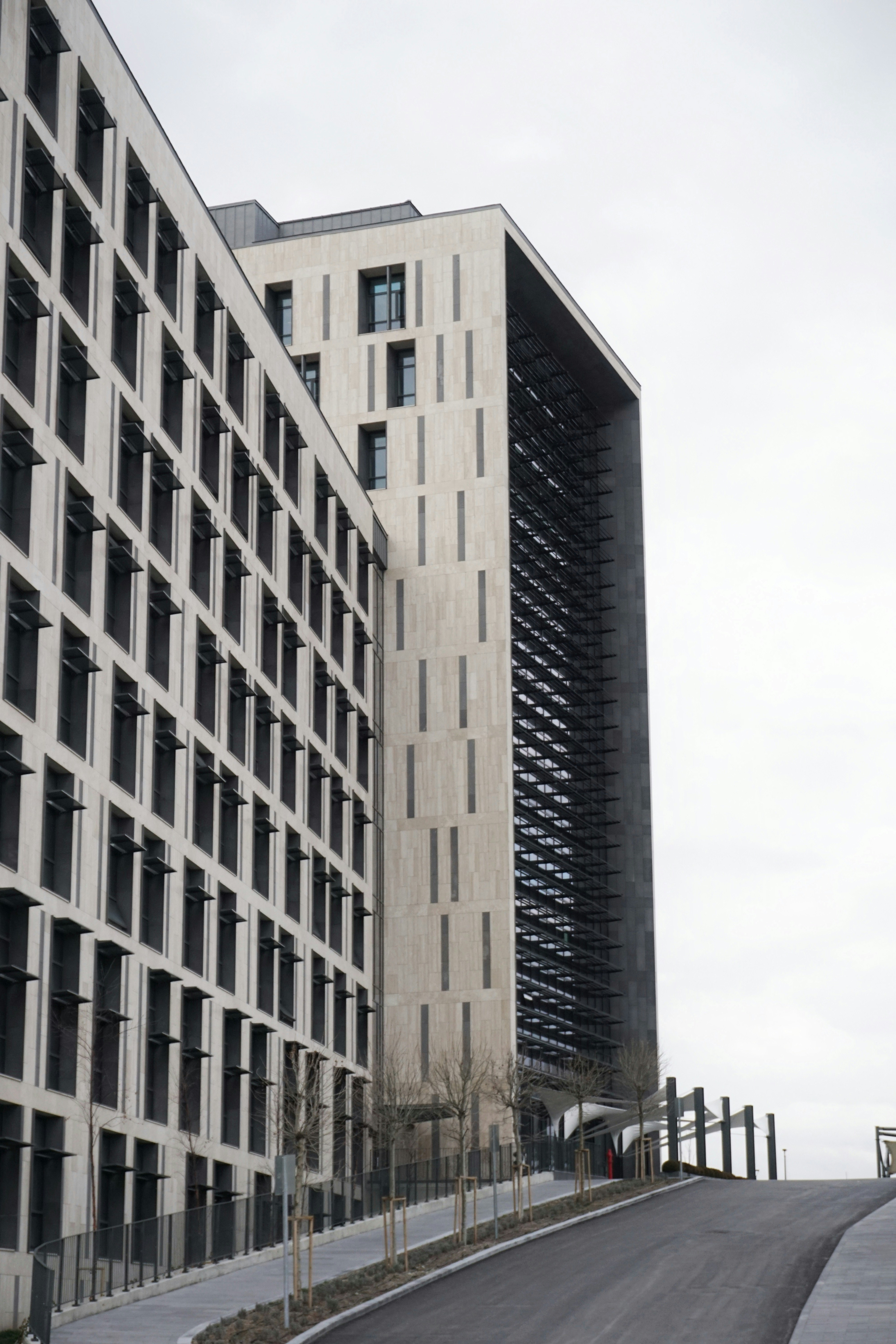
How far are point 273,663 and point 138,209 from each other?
18.1 metres

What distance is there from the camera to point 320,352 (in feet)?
295

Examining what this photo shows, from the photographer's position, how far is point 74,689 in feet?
155

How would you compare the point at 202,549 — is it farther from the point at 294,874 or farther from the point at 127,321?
the point at 294,874

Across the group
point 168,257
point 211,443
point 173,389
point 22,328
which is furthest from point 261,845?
point 22,328

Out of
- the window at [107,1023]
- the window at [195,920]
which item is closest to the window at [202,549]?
the window at [195,920]

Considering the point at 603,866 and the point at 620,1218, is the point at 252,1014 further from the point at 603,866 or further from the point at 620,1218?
the point at 603,866

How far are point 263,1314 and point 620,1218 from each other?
2243 centimetres

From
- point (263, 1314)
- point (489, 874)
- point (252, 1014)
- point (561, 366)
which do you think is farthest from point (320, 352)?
point (263, 1314)

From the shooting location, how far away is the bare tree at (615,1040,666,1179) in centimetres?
7294

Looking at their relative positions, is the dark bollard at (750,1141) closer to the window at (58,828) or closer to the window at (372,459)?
the window at (372,459)

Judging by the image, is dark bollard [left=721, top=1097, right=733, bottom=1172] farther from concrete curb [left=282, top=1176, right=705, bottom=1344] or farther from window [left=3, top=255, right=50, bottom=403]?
window [left=3, top=255, right=50, bottom=403]

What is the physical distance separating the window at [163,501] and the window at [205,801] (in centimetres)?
549

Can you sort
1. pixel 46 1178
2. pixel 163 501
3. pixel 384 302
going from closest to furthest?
pixel 46 1178
pixel 163 501
pixel 384 302

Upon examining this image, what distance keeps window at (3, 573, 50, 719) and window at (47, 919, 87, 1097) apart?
5.79m
